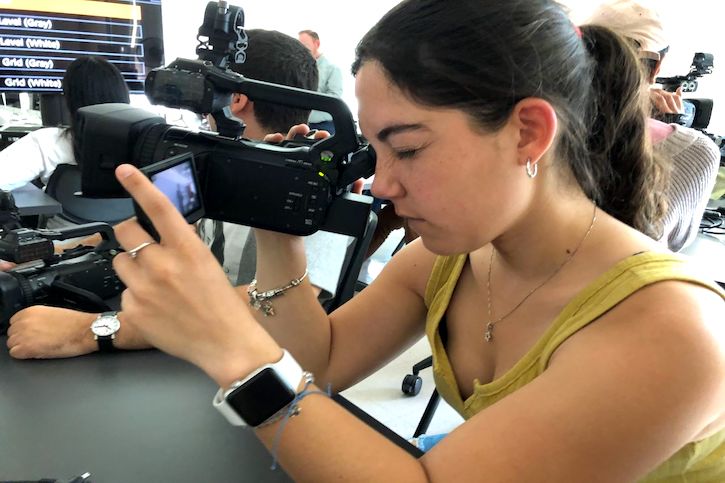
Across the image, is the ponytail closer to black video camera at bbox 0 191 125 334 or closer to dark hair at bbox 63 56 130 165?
black video camera at bbox 0 191 125 334

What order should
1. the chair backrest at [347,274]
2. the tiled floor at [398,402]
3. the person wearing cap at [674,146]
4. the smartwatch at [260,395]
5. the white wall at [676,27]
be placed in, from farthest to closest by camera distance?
1. the white wall at [676,27]
2. the tiled floor at [398,402]
3. the person wearing cap at [674,146]
4. the chair backrest at [347,274]
5. the smartwatch at [260,395]

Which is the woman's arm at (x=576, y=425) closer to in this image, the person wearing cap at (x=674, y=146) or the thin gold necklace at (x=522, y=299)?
the thin gold necklace at (x=522, y=299)

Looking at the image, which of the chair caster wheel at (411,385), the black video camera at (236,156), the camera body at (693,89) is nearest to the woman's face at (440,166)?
the black video camera at (236,156)

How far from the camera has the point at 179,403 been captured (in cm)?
90

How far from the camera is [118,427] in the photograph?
0.82 meters

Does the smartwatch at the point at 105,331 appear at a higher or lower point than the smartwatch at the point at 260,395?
lower

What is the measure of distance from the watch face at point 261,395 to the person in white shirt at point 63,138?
6.20 feet

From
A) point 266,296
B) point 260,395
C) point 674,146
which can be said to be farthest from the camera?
point 674,146

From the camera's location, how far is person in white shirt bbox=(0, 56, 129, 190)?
2195mm

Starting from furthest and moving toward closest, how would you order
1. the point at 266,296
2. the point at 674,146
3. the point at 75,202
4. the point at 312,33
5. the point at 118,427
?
the point at 312,33 → the point at 75,202 → the point at 674,146 → the point at 266,296 → the point at 118,427

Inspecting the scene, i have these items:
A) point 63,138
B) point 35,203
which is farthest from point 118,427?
point 63,138

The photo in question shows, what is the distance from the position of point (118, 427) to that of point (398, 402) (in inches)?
61.2

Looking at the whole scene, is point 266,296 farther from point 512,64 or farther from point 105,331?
point 512,64

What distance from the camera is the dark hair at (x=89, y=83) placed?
2271 millimetres
